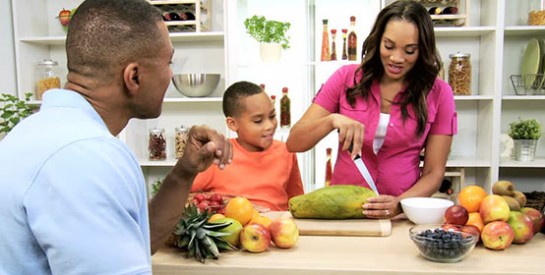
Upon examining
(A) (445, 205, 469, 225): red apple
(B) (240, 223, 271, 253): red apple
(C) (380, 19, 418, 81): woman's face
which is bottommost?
(B) (240, 223, 271, 253): red apple

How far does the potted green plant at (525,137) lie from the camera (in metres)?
2.84

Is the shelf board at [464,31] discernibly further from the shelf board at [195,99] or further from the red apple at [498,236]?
the red apple at [498,236]

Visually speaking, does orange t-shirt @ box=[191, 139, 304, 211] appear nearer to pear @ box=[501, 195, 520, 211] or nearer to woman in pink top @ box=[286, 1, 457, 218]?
woman in pink top @ box=[286, 1, 457, 218]

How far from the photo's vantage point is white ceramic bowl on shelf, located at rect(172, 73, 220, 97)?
2996 mm

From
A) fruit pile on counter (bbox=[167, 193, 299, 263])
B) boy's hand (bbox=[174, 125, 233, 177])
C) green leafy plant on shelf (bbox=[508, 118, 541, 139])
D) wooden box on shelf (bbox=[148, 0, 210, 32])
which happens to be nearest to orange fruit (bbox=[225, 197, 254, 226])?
fruit pile on counter (bbox=[167, 193, 299, 263])

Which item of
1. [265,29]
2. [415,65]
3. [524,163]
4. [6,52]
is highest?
[265,29]

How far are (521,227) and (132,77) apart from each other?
97cm

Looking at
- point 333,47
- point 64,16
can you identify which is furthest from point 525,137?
point 64,16

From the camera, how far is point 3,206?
2.09 feet

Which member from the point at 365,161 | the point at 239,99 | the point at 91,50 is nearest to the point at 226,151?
the point at 91,50

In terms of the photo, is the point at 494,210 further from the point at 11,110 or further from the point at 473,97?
the point at 11,110

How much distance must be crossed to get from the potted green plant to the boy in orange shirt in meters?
1.57

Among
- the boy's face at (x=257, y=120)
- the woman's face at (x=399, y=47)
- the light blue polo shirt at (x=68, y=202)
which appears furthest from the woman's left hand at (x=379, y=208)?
the light blue polo shirt at (x=68, y=202)

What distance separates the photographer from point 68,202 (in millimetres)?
595
